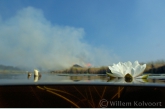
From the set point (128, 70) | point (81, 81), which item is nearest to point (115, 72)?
point (128, 70)

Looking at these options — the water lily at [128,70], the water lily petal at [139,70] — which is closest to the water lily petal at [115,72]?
the water lily at [128,70]

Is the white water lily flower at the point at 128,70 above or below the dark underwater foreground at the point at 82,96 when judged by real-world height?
above

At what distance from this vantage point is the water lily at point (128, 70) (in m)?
1.78

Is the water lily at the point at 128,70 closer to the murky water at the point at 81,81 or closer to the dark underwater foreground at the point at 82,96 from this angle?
the murky water at the point at 81,81

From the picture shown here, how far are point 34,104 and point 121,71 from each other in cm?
77

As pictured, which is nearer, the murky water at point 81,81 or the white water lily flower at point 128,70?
the murky water at point 81,81

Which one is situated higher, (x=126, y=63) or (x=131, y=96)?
(x=126, y=63)

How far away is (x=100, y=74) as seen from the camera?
8.75 ft

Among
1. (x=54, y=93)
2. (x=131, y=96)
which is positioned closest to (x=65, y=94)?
(x=54, y=93)

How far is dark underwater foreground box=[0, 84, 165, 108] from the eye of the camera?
1543mm

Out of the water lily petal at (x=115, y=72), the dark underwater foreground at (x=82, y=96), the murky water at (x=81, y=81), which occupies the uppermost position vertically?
the water lily petal at (x=115, y=72)

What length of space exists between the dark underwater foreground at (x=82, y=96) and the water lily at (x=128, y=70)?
23 cm

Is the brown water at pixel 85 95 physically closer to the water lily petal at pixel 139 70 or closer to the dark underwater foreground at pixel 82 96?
the dark underwater foreground at pixel 82 96

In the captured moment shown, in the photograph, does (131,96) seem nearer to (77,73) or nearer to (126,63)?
(126,63)
